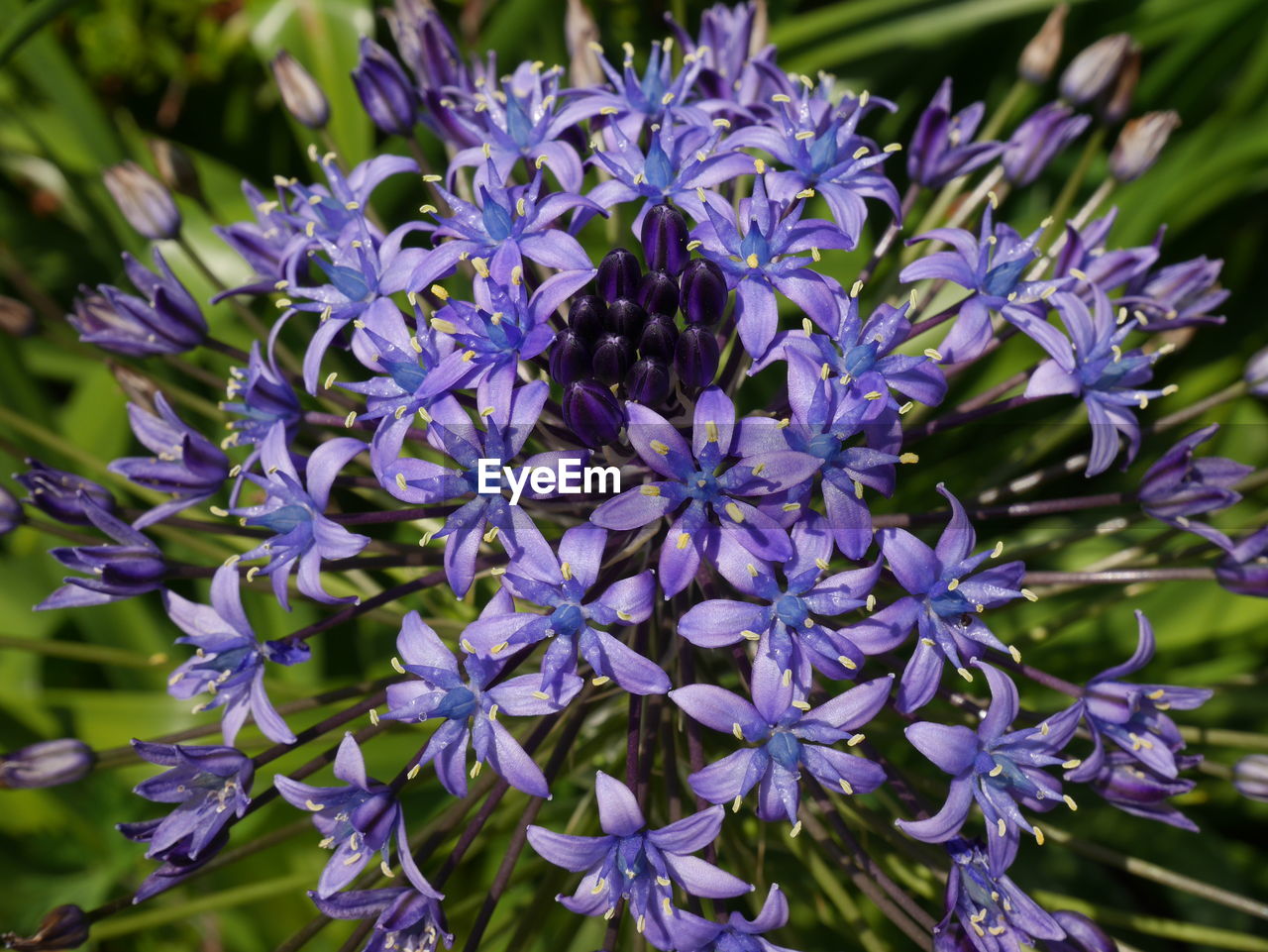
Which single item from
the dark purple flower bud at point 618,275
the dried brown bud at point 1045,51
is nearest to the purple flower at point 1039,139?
the dried brown bud at point 1045,51

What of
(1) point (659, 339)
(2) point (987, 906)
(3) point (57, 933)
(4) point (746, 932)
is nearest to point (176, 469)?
(3) point (57, 933)

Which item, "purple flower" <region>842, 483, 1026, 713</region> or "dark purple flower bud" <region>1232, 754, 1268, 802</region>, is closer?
"purple flower" <region>842, 483, 1026, 713</region>

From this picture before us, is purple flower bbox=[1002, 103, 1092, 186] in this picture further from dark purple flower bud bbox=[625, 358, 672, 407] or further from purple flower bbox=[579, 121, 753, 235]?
dark purple flower bud bbox=[625, 358, 672, 407]

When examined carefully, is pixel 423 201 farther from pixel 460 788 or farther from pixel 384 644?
pixel 460 788

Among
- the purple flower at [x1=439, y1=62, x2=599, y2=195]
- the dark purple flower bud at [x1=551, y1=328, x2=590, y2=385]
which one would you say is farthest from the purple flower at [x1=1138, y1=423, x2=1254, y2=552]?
the purple flower at [x1=439, y1=62, x2=599, y2=195]

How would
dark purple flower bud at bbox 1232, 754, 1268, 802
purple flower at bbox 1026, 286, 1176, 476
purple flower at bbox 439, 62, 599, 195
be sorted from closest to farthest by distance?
purple flower at bbox 1026, 286, 1176, 476, purple flower at bbox 439, 62, 599, 195, dark purple flower bud at bbox 1232, 754, 1268, 802

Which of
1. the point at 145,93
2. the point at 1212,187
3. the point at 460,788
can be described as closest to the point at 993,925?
the point at 460,788

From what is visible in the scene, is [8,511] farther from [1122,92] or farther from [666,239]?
[1122,92]
